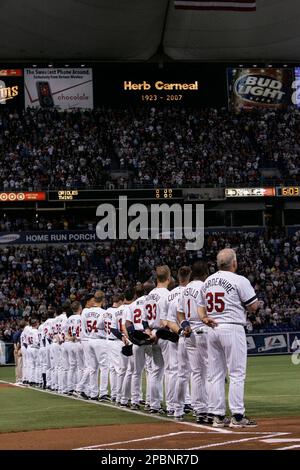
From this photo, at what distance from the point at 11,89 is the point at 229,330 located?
44.4 meters

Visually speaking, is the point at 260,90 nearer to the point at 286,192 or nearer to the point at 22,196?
the point at 286,192

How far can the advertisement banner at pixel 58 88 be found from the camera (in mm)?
53719

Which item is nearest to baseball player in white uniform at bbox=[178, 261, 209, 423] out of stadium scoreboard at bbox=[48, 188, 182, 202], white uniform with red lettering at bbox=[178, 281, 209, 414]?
white uniform with red lettering at bbox=[178, 281, 209, 414]

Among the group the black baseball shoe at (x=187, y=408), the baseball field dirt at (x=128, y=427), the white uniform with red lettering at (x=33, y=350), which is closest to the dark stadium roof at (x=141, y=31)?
the white uniform with red lettering at (x=33, y=350)

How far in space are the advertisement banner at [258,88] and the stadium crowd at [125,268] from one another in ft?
33.3

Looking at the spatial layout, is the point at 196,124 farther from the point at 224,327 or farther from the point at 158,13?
the point at 224,327

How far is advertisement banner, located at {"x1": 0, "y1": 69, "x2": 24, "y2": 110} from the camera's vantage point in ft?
175

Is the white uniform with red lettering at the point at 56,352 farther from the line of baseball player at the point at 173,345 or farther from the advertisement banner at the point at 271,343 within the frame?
the advertisement banner at the point at 271,343

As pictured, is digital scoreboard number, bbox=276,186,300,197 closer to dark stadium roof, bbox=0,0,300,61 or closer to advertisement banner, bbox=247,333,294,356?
dark stadium roof, bbox=0,0,300,61

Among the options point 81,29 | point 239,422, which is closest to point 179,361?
point 239,422

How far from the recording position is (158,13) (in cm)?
4869

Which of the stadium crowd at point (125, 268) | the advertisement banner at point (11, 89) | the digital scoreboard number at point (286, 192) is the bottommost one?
the stadium crowd at point (125, 268)

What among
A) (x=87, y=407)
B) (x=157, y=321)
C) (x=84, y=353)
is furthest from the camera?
(x=84, y=353)

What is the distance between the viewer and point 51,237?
47.8 metres
